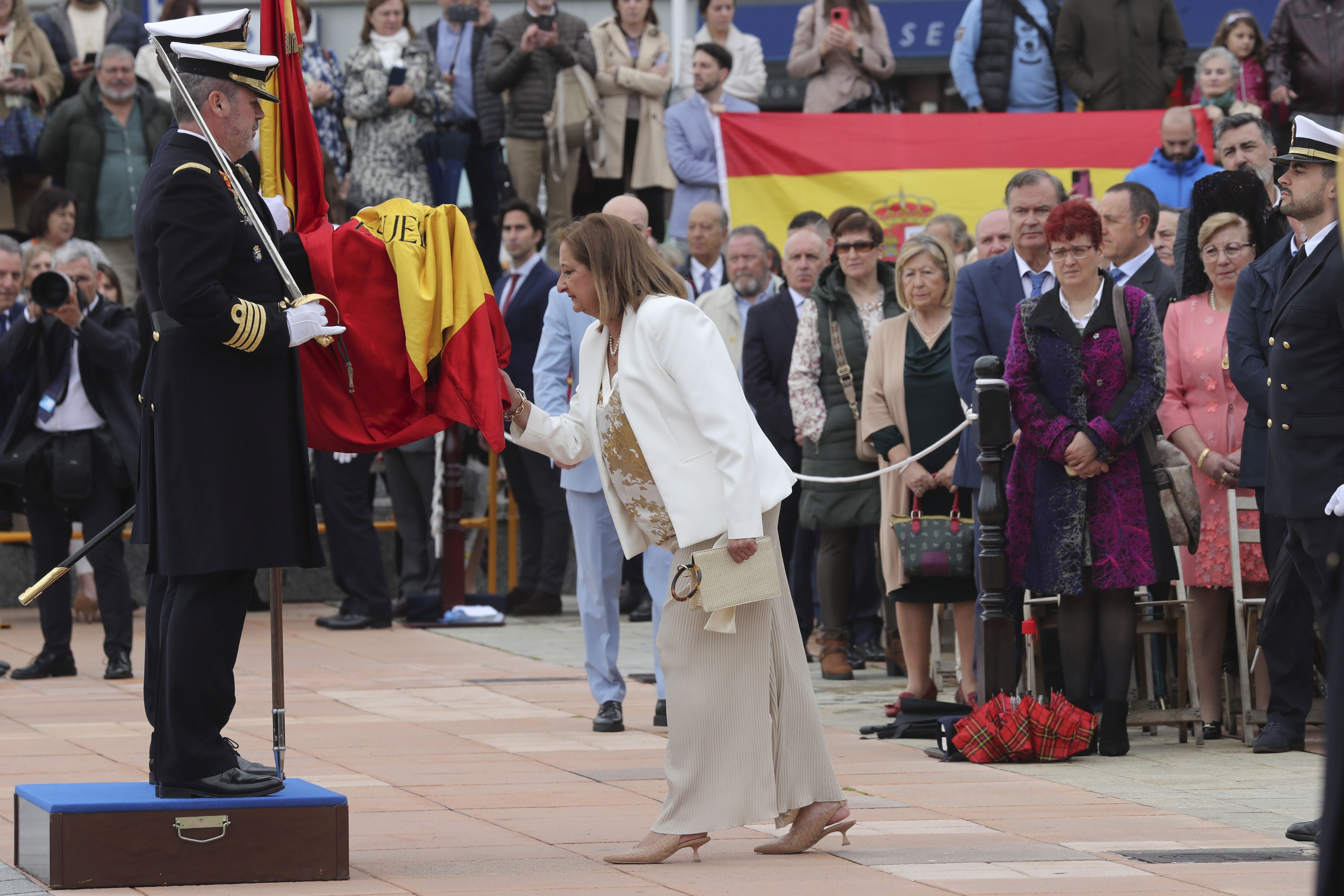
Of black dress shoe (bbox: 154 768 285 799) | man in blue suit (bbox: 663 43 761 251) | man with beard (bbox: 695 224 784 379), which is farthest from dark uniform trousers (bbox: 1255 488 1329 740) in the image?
man in blue suit (bbox: 663 43 761 251)

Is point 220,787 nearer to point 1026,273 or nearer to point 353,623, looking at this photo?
point 1026,273

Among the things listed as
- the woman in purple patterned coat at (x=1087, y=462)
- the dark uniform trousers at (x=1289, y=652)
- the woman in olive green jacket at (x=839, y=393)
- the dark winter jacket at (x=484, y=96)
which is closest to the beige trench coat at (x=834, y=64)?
the dark winter jacket at (x=484, y=96)

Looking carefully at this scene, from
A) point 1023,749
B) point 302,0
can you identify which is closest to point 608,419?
point 1023,749

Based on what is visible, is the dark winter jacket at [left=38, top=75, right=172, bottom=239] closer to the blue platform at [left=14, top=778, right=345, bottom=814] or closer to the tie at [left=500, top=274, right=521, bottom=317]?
the tie at [left=500, top=274, right=521, bottom=317]

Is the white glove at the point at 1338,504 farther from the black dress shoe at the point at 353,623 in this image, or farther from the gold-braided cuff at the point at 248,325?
the black dress shoe at the point at 353,623

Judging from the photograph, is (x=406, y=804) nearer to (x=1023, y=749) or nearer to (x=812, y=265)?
(x=1023, y=749)

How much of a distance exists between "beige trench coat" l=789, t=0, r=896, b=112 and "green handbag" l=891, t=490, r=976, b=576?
6.62 meters

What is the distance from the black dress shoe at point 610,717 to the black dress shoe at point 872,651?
246cm

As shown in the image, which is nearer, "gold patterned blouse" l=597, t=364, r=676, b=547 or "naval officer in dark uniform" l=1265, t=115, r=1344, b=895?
"gold patterned blouse" l=597, t=364, r=676, b=547

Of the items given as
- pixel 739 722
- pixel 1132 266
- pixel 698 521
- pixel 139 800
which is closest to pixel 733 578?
pixel 698 521

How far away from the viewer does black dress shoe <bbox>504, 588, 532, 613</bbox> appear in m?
12.7

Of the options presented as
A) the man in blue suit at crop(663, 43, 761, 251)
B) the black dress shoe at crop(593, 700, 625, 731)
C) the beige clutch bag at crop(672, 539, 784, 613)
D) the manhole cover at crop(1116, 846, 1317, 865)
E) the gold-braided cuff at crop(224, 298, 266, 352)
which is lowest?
the manhole cover at crop(1116, 846, 1317, 865)

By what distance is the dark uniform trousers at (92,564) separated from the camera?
10141 millimetres

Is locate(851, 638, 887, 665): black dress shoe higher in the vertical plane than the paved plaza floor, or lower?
higher
